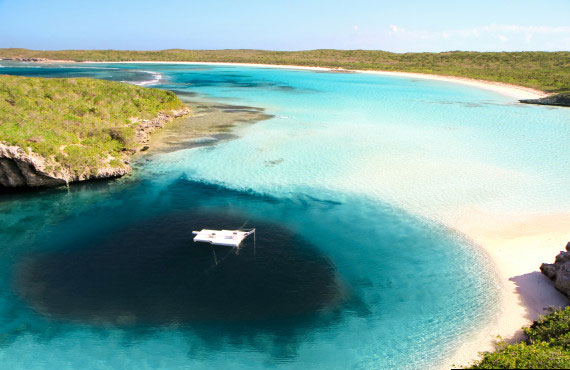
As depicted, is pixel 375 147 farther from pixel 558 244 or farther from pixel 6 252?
pixel 6 252

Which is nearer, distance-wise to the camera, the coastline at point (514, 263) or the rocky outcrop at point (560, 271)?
the coastline at point (514, 263)

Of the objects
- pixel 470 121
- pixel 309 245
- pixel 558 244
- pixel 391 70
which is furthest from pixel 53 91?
pixel 391 70

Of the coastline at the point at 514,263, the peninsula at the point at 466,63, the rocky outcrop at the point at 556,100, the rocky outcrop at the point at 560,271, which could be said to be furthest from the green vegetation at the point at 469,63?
the rocky outcrop at the point at 560,271

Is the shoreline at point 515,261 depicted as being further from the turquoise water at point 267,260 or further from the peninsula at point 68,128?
the peninsula at point 68,128

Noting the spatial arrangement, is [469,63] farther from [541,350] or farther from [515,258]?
[541,350]

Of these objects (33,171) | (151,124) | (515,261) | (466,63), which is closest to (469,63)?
(466,63)

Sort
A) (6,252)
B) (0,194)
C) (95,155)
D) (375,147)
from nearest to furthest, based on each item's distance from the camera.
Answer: (6,252) < (0,194) < (95,155) < (375,147)
